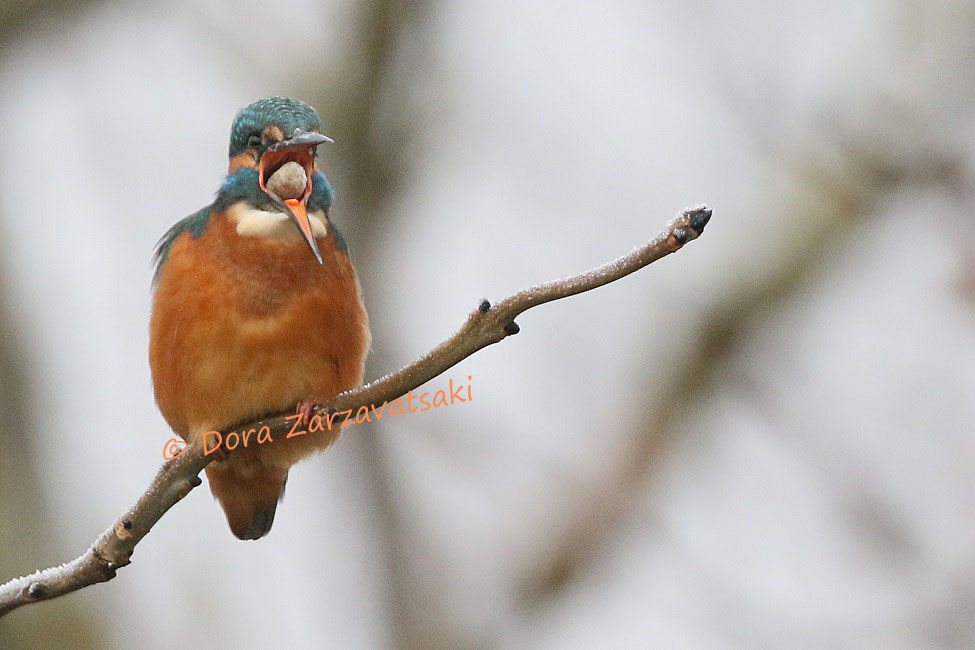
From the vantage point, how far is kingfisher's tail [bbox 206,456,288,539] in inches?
183

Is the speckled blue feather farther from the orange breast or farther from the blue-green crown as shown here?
the blue-green crown

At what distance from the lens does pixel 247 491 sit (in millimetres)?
4754

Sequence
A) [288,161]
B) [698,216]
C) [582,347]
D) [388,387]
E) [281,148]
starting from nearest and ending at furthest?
[698,216] → [388,387] → [281,148] → [288,161] → [582,347]

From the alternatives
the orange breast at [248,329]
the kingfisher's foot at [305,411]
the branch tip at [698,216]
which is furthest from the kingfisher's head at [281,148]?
the branch tip at [698,216]

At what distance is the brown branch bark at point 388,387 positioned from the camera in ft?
8.20

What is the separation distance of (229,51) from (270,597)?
12.3 ft

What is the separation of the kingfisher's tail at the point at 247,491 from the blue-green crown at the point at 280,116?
3.99 feet

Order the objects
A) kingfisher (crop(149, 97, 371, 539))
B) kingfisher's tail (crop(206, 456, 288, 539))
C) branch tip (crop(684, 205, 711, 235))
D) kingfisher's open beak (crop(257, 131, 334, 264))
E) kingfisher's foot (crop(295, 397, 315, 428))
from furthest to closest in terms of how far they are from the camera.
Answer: kingfisher's tail (crop(206, 456, 288, 539))
kingfisher (crop(149, 97, 371, 539))
kingfisher's foot (crop(295, 397, 315, 428))
kingfisher's open beak (crop(257, 131, 334, 264))
branch tip (crop(684, 205, 711, 235))

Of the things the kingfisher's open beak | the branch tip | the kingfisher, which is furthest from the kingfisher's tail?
the branch tip

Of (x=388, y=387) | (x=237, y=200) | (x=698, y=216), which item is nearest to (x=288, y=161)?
(x=237, y=200)

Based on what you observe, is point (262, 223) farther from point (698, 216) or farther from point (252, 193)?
point (698, 216)

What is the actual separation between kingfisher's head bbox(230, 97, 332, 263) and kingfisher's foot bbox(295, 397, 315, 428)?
50 centimetres

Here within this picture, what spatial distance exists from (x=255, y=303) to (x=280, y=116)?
0.63 metres

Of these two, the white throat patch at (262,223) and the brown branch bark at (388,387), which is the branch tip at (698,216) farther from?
the white throat patch at (262,223)
